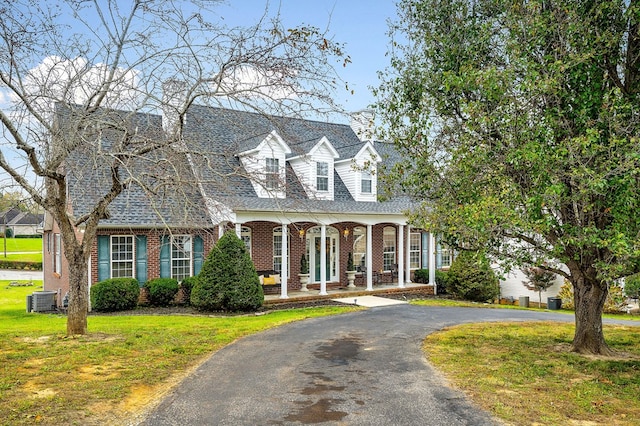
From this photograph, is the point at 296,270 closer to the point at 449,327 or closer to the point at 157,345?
the point at 449,327

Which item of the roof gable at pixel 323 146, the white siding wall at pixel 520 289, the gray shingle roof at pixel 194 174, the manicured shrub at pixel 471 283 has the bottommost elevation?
the white siding wall at pixel 520 289

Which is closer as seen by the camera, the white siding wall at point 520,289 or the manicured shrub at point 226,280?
the manicured shrub at point 226,280

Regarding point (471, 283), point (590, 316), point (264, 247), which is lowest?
point (471, 283)

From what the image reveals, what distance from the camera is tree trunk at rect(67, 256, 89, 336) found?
1164 centimetres

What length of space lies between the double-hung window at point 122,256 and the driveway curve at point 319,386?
26.6 feet

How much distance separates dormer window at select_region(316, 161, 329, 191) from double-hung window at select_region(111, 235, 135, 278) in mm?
8357

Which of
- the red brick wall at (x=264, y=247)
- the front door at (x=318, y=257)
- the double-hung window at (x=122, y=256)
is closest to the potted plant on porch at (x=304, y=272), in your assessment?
the red brick wall at (x=264, y=247)

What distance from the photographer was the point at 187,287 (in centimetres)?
1969

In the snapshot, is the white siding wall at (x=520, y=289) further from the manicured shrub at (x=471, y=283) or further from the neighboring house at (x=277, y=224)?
the neighboring house at (x=277, y=224)

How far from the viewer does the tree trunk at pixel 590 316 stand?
35.8 ft

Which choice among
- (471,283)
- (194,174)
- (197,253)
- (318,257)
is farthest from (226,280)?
(471,283)

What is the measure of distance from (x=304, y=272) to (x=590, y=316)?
1327 cm

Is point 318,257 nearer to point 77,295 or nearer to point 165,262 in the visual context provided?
point 165,262

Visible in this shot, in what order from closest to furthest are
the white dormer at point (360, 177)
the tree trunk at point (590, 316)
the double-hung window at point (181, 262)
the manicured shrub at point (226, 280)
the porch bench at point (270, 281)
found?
the tree trunk at point (590, 316) → the manicured shrub at point (226, 280) → the double-hung window at point (181, 262) → the porch bench at point (270, 281) → the white dormer at point (360, 177)
